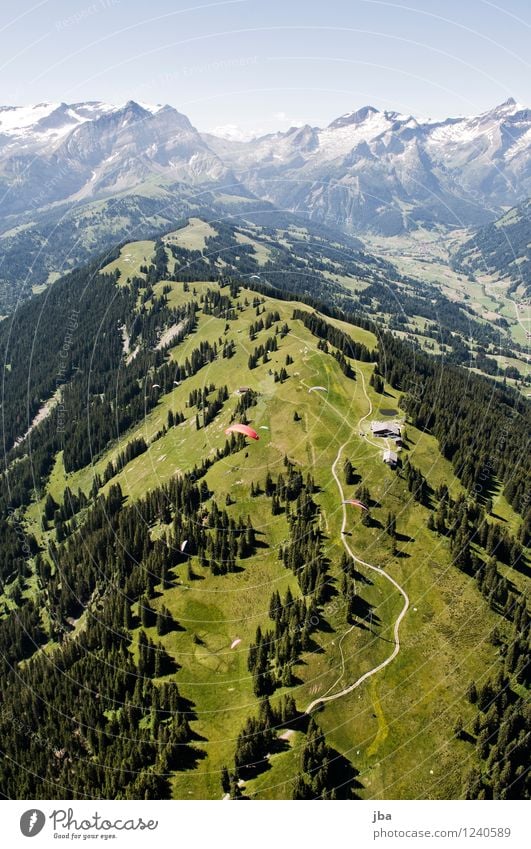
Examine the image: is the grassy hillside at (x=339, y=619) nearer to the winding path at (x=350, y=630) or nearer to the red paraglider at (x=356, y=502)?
the winding path at (x=350, y=630)

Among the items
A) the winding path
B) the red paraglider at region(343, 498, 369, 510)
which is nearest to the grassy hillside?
the winding path

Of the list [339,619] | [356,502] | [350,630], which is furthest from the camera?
[356,502]

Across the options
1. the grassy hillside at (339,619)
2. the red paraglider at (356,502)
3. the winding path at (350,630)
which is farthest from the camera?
the red paraglider at (356,502)

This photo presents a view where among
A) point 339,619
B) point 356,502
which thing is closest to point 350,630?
point 339,619

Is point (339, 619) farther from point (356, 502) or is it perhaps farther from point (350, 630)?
point (356, 502)

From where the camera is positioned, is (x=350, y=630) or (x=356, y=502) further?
(x=356, y=502)

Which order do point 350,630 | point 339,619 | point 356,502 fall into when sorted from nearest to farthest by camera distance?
point 350,630 < point 339,619 < point 356,502

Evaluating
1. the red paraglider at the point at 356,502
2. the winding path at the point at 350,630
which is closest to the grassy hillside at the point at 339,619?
the winding path at the point at 350,630

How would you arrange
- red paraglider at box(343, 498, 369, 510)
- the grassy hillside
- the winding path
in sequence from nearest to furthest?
the grassy hillside, the winding path, red paraglider at box(343, 498, 369, 510)

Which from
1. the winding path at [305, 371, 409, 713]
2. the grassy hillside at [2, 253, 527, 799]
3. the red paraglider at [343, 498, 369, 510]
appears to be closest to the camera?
the grassy hillside at [2, 253, 527, 799]

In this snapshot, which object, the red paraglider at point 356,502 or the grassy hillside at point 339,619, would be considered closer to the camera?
the grassy hillside at point 339,619

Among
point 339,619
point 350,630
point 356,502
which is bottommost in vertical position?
point 350,630

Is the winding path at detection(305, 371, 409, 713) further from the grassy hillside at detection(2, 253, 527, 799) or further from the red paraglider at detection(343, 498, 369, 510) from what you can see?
the red paraglider at detection(343, 498, 369, 510)
